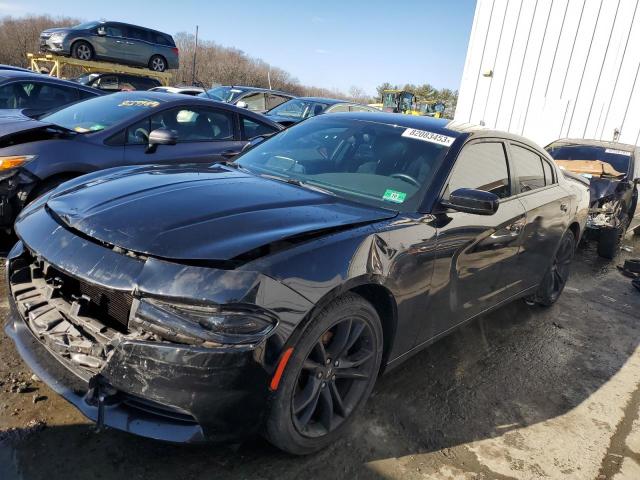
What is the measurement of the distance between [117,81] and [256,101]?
222 inches

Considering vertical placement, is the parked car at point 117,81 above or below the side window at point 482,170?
below

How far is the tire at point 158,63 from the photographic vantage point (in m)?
18.0

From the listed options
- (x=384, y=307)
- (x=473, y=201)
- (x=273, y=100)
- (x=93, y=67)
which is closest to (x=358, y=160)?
(x=473, y=201)

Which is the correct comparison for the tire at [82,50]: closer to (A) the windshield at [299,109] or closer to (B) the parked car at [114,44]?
(B) the parked car at [114,44]

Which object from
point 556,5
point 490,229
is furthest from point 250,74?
point 490,229

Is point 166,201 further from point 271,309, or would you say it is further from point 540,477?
point 540,477

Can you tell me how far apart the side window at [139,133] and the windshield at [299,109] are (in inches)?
240

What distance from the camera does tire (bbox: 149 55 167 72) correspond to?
59.1 ft

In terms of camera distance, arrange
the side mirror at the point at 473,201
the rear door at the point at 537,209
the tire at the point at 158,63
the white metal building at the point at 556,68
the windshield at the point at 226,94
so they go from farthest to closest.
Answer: the tire at the point at 158,63 → the windshield at the point at 226,94 → the white metal building at the point at 556,68 → the rear door at the point at 537,209 → the side mirror at the point at 473,201

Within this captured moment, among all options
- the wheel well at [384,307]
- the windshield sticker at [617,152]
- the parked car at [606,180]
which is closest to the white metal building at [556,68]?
the parked car at [606,180]

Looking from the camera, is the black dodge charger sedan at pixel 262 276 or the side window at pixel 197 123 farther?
the side window at pixel 197 123

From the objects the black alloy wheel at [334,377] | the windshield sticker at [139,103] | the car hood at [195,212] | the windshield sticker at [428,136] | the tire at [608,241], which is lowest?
the tire at [608,241]

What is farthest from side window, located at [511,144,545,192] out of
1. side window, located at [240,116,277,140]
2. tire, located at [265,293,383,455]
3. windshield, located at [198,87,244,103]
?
windshield, located at [198,87,244,103]

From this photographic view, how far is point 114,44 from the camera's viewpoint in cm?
1672
